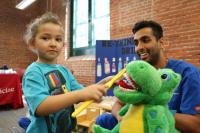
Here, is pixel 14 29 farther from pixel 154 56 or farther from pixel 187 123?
pixel 187 123

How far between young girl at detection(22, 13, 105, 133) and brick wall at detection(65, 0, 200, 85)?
272 centimetres

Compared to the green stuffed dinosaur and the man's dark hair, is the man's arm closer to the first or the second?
the green stuffed dinosaur

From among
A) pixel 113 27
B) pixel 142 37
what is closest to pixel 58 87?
pixel 142 37

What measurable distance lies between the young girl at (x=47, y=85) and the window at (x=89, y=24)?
4123mm

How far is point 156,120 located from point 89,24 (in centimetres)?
524

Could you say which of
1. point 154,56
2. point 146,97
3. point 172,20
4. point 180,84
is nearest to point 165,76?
point 146,97

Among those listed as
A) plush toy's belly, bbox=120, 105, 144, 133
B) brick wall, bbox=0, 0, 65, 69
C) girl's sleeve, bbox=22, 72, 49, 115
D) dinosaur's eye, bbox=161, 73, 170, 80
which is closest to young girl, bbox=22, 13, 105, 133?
girl's sleeve, bbox=22, 72, 49, 115

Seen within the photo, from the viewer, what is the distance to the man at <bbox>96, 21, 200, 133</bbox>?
1101 mm

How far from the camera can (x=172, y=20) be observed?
369 centimetres

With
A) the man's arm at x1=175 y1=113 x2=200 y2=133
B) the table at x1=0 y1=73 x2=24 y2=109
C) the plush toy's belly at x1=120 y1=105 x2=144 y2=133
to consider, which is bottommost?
the table at x1=0 y1=73 x2=24 y2=109

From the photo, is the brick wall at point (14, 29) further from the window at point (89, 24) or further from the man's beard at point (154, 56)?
the man's beard at point (154, 56)

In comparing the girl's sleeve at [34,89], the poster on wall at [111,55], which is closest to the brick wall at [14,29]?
the poster on wall at [111,55]

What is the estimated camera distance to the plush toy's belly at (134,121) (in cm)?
79

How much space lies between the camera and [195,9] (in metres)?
3.38
